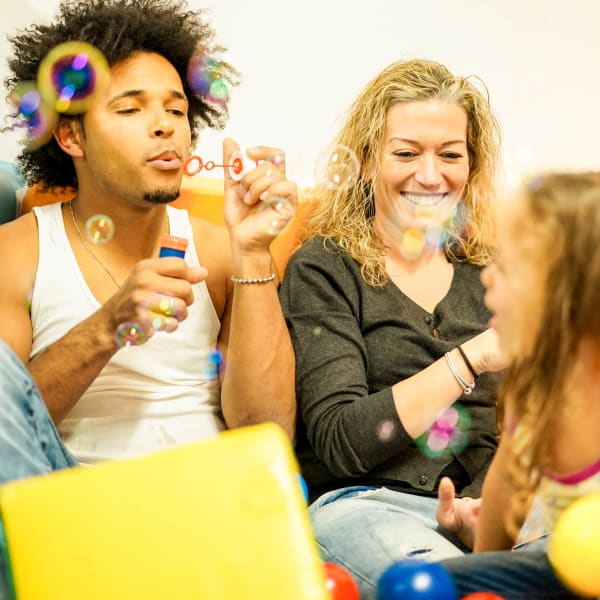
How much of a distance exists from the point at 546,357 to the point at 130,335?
2.01ft

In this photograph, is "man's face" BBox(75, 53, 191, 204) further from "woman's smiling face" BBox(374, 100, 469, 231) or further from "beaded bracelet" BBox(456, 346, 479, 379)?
"beaded bracelet" BBox(456, 346, 479, 379)

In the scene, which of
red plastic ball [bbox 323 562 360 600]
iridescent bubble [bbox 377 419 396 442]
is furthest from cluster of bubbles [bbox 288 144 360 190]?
red plastic ball [bbox 323 562 360 600]

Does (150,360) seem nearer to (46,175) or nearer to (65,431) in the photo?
(65,431)

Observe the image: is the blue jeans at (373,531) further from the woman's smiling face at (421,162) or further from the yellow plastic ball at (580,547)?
the woman's smiling face at (421,162)

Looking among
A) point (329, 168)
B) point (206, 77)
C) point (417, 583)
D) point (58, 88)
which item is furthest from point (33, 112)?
point (417, 583)

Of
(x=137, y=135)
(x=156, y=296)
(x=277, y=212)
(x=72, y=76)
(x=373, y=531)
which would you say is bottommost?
(x=373, y=531)

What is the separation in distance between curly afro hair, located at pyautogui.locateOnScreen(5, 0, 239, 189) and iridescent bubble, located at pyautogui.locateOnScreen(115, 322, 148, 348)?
490 mm

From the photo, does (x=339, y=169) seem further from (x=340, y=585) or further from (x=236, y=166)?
(x=340, y=585)

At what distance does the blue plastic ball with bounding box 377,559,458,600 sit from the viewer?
89 cm

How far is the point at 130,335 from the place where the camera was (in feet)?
4.11

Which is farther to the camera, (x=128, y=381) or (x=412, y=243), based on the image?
(x=412, y=243)

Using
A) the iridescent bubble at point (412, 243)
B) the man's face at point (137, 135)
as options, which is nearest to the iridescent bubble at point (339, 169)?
the iridescent bubble at point (412, 243)

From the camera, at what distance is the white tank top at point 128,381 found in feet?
4.44

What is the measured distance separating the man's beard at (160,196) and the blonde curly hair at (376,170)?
0.30 meters
